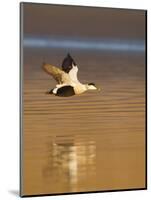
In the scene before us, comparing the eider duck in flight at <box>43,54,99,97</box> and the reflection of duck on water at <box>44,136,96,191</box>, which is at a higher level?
the eider duck in flight at <box>43,54,99,97</box>

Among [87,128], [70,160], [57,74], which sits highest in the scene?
[57,74]

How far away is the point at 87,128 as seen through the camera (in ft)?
11.8

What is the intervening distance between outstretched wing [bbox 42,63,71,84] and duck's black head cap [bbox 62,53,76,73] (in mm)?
38

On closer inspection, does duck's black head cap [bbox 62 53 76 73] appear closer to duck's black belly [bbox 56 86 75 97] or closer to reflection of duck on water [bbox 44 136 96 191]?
duck's black belly [bbox 56 86 75 97]

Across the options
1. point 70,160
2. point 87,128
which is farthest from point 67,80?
point 70,160

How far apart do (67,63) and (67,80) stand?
0.13 m

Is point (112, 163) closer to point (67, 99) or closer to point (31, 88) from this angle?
point (67, 99)

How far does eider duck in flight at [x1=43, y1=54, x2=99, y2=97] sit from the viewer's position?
3.52 meters

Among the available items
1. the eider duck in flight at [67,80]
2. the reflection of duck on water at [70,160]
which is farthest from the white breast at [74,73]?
the reflection of duck on water at [70,160]

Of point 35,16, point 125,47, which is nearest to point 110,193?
point 125,47

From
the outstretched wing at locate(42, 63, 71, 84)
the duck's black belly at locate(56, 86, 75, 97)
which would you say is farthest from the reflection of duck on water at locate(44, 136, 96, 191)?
the outstretched wing at locate(42, 63, 71, 84)

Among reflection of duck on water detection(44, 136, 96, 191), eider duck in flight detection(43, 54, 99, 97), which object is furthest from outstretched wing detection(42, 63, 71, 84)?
reflection of duck on water detection(44, 136, 96, 191)

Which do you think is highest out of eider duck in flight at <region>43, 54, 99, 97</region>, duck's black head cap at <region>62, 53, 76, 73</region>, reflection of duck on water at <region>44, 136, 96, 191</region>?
duck's black head cap at <region>62, 53, 76, 73</region>

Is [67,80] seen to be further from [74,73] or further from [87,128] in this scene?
[87,128]
